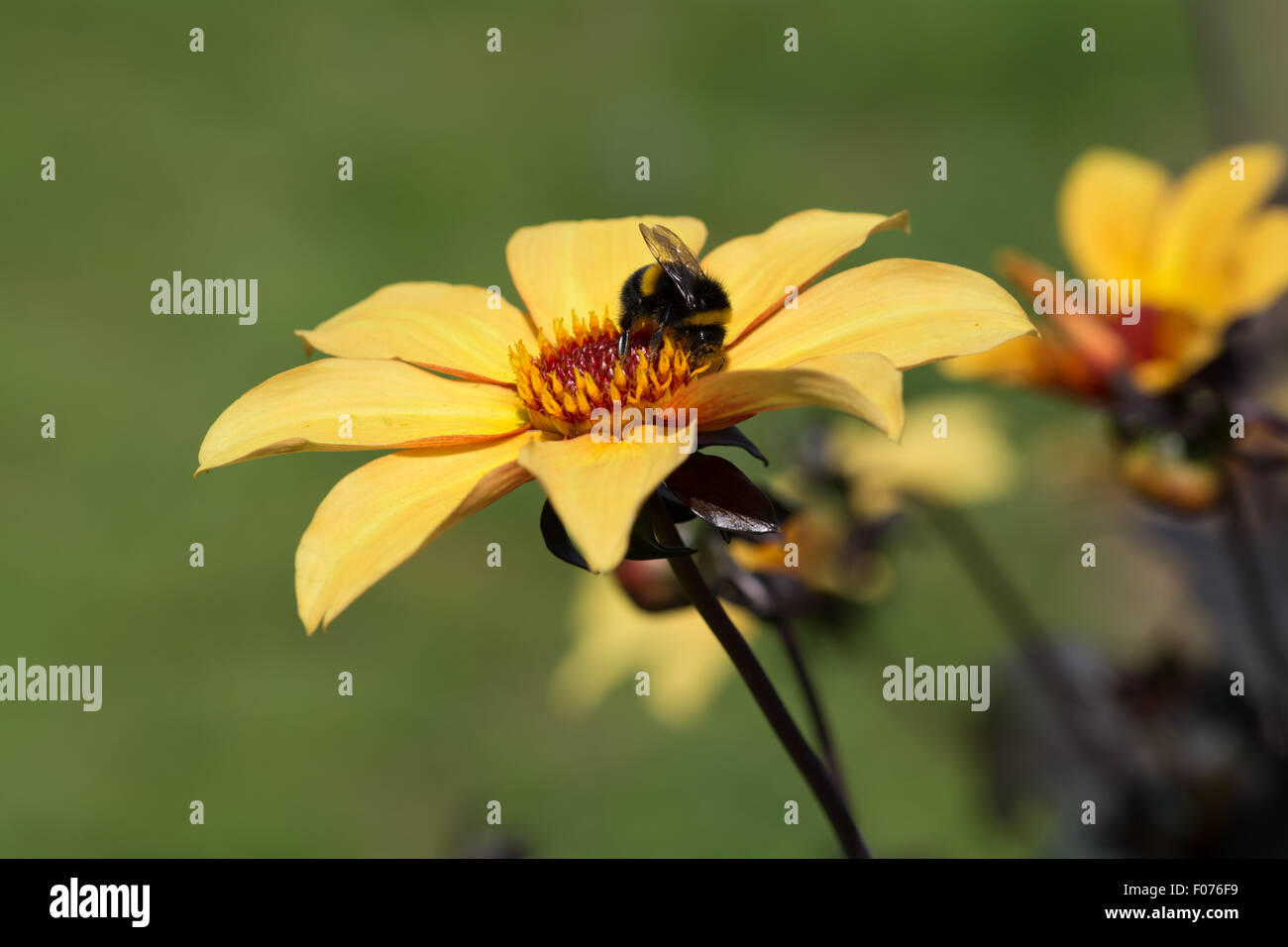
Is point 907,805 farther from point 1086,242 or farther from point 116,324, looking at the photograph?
point 116,324

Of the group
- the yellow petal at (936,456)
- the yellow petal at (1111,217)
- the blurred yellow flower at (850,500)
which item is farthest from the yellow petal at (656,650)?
the yellow petal at (1111,217)

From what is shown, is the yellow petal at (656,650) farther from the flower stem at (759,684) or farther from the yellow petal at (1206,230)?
the flower stem at (759,684)

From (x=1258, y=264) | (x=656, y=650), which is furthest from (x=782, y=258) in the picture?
(x=656, y=650)

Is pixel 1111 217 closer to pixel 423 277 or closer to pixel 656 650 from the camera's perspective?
pixel 656 650

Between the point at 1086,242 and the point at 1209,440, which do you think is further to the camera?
the point at 1086,242
